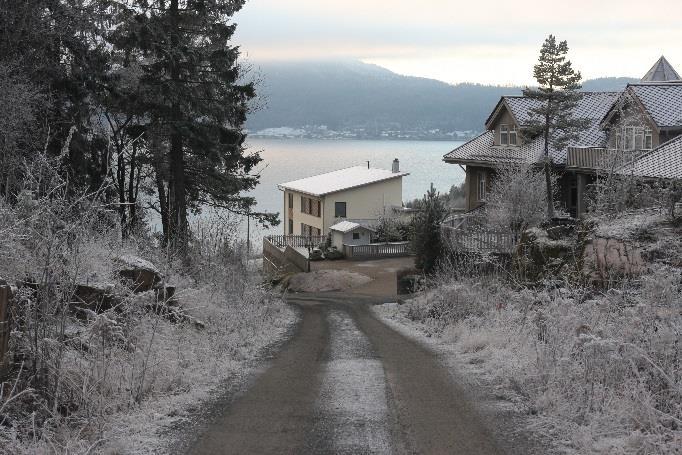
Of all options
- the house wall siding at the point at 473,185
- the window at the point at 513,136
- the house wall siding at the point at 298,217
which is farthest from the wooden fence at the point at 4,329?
the house wall siding at the point at 298,217

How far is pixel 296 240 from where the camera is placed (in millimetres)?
58469

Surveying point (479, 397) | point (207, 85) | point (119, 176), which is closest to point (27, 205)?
point (479, 397)

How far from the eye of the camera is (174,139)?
83.4 ft

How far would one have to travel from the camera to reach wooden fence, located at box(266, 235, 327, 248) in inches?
2255

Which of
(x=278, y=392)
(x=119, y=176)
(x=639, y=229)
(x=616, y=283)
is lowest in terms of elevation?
(x=278, y=392)

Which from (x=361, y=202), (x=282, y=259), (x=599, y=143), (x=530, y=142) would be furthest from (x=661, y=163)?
(x=361, y=202)

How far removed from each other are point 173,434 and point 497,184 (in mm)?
33854

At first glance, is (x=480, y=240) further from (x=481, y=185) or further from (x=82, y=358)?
(x=82, y=358)

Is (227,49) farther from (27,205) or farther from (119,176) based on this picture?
(27,205)

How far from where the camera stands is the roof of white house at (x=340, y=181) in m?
59.9

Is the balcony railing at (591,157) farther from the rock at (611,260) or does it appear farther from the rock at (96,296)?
the rock at (96,296)

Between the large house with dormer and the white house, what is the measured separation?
1327cm

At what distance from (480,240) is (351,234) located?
23.8 metres

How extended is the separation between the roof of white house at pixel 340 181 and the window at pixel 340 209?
130cm
